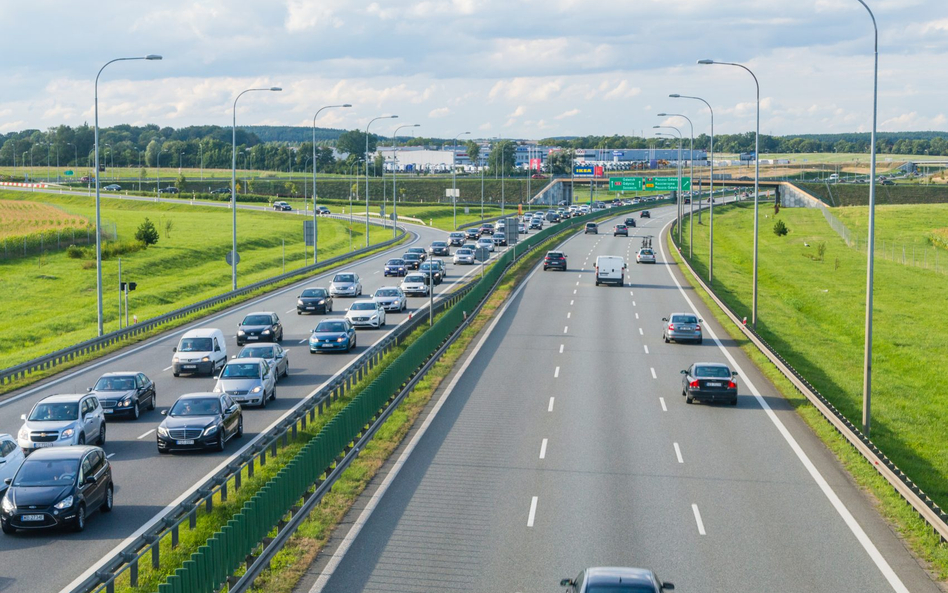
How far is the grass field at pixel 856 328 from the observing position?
31.3 m

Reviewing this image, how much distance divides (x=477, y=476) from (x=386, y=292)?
32.2 meters

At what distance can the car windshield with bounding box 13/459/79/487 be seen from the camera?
749 inches

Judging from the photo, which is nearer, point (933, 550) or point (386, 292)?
point (933, 550)

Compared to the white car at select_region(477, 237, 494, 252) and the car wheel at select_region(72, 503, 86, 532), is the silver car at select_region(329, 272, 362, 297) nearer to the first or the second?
the white car at select_region(477, 237, 494, 252)

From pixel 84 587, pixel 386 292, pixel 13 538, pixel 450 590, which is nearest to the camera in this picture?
pixel 84 587

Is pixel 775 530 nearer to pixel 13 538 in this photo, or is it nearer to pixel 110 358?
pixel 13 538

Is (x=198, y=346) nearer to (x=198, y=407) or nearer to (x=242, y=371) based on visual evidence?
(x=242, y=371)

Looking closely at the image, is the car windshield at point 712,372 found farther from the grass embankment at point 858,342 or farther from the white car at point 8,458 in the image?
the white car at point 8,458

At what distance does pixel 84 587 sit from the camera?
14445mm

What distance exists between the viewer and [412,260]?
75188 millimetres

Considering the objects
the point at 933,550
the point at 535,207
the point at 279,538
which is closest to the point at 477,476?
the point at 279,538

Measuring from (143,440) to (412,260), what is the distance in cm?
4909

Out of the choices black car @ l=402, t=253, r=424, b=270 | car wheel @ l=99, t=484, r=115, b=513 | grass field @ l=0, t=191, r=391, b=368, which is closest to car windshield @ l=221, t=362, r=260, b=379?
car wheel @ l=99, t=484, r=115, b=513

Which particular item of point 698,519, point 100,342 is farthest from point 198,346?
point 698,519
